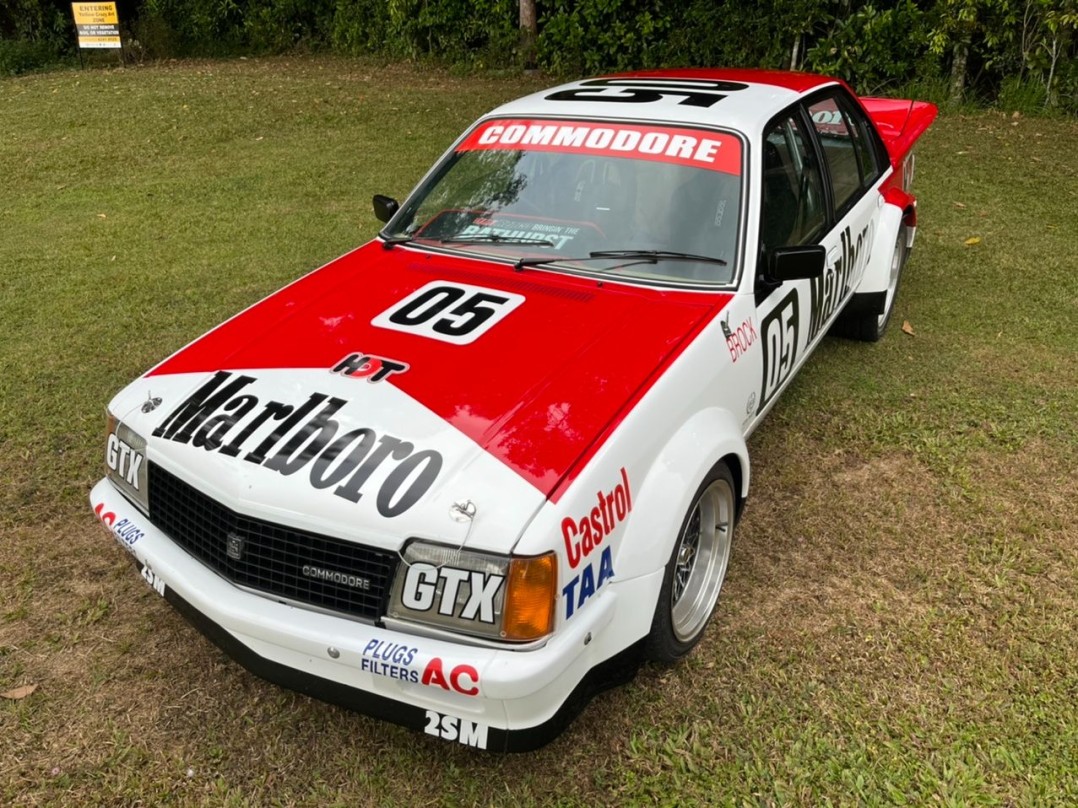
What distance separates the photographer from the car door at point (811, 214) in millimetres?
3387

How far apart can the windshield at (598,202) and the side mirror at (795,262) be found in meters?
0.15

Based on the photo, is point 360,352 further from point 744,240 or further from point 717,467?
→ point 744,240

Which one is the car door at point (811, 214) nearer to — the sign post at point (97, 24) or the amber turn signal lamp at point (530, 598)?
the amber turn signal lamp at point (530, 598)

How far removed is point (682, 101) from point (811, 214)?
0.74m

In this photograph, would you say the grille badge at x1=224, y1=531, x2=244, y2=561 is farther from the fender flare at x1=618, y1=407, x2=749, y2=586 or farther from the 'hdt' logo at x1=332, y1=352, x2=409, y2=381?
the fender flare at x1=618, y1=407, x2=749, y2=586

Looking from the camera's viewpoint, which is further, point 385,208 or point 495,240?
point 385,208

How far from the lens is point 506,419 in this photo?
8.05ft

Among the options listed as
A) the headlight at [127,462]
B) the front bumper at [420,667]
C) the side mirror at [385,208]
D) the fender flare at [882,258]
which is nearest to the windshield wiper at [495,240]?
the side mirror at [385,208]

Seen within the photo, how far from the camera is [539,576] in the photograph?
6.99ft

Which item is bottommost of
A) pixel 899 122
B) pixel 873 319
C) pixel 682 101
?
pixel 873 319

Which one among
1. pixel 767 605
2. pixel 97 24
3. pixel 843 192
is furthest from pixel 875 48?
pixel 97 24

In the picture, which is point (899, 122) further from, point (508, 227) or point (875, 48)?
point (875, 48)

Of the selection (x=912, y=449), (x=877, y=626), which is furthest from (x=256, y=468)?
(x=912, y=449)

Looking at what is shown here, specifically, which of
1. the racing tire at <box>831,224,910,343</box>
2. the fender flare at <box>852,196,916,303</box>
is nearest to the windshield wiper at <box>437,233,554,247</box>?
the fender flare at <box>852,196,916,303</box>
